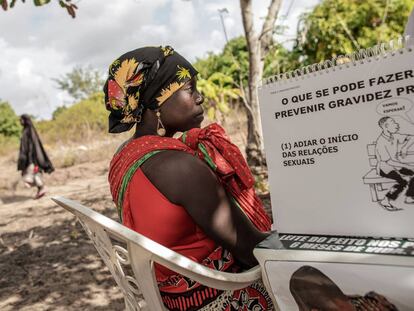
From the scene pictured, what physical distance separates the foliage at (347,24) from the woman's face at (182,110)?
6.33 meters

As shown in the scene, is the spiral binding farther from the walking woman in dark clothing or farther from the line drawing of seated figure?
the walking woman in dark clothing

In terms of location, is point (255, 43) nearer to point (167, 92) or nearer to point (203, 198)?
point (167, 92)

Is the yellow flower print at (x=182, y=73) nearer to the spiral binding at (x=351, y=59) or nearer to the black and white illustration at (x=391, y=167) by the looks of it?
the spiral binding at (x=351, y=59)

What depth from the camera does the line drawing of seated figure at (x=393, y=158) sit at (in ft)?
3.05

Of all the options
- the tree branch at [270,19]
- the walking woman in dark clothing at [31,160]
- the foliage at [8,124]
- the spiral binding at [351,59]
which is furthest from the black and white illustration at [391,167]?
the foliage at [8,124]

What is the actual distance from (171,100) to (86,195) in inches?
253

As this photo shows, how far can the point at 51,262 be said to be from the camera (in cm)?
431

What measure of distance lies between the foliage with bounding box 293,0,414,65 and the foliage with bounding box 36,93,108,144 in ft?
34.6

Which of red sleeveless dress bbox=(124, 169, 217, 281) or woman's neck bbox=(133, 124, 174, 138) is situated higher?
woman's neck bbox=(133, 124, 174, 138)

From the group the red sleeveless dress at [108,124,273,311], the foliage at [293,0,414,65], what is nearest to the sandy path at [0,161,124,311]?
the red sleeveless dress at [108,124,273,311]

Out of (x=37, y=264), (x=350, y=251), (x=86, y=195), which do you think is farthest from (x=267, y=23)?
(x=86, y=195)

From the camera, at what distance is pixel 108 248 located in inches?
51.5

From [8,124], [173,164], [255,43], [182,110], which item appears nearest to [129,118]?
[182,110]

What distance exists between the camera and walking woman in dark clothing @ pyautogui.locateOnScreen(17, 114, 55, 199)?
8.55 m
